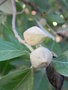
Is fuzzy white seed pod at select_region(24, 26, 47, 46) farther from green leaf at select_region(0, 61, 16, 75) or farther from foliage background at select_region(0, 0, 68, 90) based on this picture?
green leaf at select_region(0, 61, 16, 75)

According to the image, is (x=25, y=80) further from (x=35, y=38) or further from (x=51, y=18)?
(x=51, y=18)

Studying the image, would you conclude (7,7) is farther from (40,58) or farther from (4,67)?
(40,58)

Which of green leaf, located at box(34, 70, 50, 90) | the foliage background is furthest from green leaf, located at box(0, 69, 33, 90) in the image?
green leaf, located at box(34, 70, 50, 90)

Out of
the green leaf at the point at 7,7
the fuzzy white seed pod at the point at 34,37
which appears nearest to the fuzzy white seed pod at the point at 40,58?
the fuzzy white seed pod at the point at 34,37

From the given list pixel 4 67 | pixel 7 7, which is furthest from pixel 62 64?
pixel 7 7

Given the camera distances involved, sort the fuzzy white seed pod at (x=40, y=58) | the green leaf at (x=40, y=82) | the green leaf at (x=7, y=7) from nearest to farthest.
Answer: the fuzzy white seed pod at (x=40, y=58)
the green leaf at (x=40, y=82)
the green leaf at (x=7, y=7)

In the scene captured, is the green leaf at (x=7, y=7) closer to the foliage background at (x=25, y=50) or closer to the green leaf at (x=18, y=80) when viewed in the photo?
the foliage background at (x=25, y=50)

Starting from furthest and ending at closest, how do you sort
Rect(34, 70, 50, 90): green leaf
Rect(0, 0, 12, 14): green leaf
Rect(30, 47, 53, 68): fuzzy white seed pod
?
Rect(0, 0, 12, 14): green leaf < Rect(34, 70, 50, 90): green leaf < Rect(30, 47, 53, 68): fuzzy white seed pod
